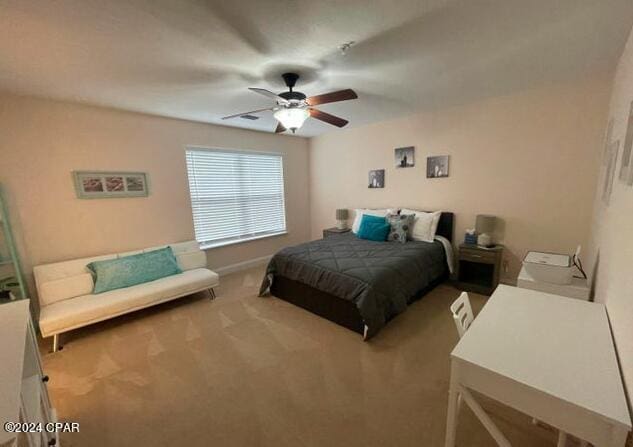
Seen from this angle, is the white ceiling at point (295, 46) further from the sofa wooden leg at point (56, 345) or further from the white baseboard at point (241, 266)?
the white baseboard at point (241, 266)

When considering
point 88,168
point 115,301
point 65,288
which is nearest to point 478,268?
point 115,301

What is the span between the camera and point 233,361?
6.97ft

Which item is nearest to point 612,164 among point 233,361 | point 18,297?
point 233,361

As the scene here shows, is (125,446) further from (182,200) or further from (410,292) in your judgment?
(182,200)

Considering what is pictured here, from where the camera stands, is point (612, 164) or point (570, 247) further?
point (570, 247)

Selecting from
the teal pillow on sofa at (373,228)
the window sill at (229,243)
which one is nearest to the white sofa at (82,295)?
the window sill at (229,243)

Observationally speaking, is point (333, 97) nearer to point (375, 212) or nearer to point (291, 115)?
point (291, 115)

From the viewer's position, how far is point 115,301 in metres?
2.54

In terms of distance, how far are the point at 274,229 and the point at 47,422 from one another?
12.1 feet

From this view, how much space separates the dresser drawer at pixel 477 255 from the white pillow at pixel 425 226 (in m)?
0.40

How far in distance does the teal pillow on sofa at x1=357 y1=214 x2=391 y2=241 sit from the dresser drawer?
962 millimetres

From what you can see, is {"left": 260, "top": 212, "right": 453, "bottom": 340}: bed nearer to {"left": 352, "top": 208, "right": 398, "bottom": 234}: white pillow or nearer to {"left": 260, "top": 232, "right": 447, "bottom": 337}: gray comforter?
{"left": 260, "top": 232, "right": 447, "bottom": 337}: gray comforter

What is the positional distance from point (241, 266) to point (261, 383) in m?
2.70

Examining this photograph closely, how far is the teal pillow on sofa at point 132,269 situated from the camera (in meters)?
2.75
